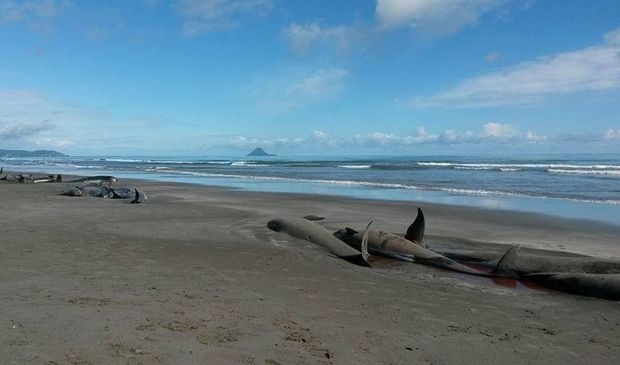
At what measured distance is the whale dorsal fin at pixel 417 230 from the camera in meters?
10.2

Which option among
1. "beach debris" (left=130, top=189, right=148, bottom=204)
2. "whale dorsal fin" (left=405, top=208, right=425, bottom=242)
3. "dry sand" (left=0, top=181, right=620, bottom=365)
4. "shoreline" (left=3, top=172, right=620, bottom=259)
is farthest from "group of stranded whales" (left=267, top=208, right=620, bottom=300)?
"beach debris" (left=130, top=189, right=148, bottom=204)

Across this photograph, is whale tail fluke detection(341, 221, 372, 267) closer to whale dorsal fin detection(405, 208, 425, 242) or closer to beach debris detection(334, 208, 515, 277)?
beach debris detection(334, 208, 515, 277)

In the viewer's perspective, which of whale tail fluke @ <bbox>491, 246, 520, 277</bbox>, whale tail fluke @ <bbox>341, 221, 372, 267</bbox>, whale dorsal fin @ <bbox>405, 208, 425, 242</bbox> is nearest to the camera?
whale tail fluke @ <bbox>491, 246, 520, 277</bbox>

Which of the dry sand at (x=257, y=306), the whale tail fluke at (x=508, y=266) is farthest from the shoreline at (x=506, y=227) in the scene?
the whale tail fluke at (x=508, y=266)

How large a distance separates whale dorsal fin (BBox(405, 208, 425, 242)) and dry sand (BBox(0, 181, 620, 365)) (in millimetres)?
1275

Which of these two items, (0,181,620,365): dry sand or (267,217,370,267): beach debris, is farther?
(267,217,370,267): beach debris

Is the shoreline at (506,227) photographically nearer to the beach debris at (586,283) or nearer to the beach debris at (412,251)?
the beach debris at (412,251)

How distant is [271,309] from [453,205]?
45.7ft

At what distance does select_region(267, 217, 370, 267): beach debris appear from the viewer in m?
9.34

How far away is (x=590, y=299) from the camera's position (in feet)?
22.9

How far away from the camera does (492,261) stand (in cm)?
921

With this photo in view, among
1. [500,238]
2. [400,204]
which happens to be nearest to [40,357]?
[500,238]

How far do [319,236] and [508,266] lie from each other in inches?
153

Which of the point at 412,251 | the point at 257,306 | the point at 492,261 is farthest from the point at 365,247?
the point at 257,306
